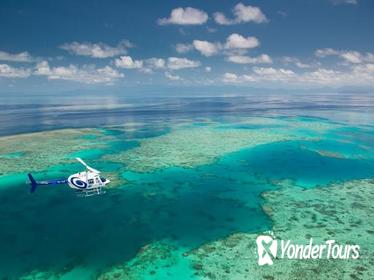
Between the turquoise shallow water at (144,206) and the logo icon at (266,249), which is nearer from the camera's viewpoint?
the logo icon at (266,249)

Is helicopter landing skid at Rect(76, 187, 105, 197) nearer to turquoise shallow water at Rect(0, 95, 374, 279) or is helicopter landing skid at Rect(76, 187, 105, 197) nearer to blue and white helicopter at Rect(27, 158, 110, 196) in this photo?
blue and white helicopter at Rect(27, 158, 110, 196)

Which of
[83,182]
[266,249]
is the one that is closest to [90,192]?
[83,182]

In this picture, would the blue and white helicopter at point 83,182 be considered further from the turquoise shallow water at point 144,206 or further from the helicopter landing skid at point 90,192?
the turquoise shallow water at point 144,206

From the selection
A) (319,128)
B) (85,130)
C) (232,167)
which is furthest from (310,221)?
(85,130)

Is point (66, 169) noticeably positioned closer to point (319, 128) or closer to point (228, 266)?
point (228, 266)

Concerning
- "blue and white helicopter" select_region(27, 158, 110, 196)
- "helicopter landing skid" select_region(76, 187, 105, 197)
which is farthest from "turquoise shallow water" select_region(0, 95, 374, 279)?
"blue and white helicopter" select_region(27, 158, 110, 196)

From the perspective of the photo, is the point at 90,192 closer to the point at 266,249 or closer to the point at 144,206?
the point at 144,206

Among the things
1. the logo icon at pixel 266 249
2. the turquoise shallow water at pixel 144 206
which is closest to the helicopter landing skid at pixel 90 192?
the turquoise shallow water at pixel 144 206
